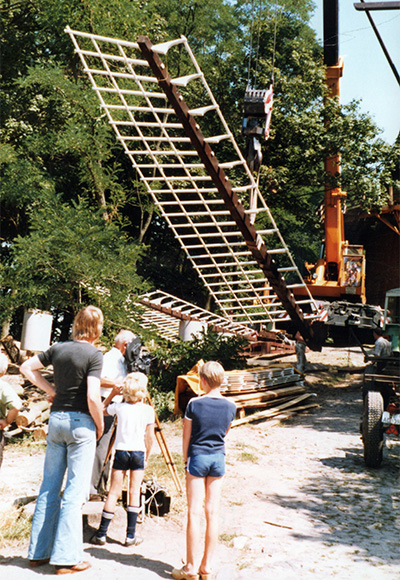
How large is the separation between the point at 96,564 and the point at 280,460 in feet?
13.2

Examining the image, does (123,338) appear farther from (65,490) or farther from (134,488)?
Answer: (65,490)

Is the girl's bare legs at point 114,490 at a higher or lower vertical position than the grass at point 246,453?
higher

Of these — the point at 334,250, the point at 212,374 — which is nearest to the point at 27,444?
the point at 212,374

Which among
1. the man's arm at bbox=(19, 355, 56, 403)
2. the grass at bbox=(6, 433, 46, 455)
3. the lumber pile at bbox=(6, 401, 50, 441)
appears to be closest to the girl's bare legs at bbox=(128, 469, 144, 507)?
the man's arm at bbox=(19, 355, 56, 403)

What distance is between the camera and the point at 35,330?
1081 centimetres

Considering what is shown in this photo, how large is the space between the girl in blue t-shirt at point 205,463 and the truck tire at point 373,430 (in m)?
3.73

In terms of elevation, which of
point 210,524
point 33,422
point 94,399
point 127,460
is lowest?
point 33,422

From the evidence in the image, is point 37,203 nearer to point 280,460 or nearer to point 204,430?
point 280,460

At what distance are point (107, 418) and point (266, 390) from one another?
19.1 feet

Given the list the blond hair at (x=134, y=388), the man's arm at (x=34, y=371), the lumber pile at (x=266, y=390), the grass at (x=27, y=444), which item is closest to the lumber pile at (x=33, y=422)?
the grass at (x=27, y=444)

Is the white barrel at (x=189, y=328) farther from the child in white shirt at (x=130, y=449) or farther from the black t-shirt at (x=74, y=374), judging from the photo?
the black t-shirt at (x=74, y=374)

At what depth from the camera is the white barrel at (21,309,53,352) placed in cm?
1080

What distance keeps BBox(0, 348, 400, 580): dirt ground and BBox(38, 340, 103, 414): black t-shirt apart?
109 cm

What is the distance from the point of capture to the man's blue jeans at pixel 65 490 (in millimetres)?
3783
